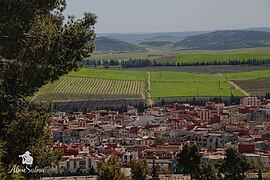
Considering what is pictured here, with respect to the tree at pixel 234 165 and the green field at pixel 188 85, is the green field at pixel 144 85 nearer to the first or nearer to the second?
the green field at pixel 188 85

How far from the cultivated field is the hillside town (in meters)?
9.60

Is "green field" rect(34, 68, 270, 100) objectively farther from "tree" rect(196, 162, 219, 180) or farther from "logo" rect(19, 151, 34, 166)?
"logo" rect(19, 151, 34, 166)

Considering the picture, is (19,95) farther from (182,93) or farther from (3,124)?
(182,93)

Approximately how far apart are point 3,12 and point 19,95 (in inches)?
46.3

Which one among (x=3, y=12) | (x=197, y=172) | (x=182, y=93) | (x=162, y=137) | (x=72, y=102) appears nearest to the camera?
(x=3, y=12)

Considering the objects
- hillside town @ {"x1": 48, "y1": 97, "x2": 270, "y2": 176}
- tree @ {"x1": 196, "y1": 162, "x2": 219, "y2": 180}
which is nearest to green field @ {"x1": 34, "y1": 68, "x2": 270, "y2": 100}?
hillside town @ {"x1": 48, "y1": 97, "x2": 270, "y2": 176}

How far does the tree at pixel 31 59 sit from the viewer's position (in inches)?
248

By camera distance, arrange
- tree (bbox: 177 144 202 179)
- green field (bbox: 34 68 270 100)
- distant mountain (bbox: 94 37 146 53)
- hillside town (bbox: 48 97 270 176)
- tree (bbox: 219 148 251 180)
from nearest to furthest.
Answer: tree (bbox: 177 144 202 179)
tree (bbox: 219 148 251 180)
hillside town (bbox: 48 97 270 176)
green field (bbox: 34 68 270 100)
distant mountain (bbox: 94 37 146 53)

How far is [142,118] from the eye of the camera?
Answer: 1560 inches

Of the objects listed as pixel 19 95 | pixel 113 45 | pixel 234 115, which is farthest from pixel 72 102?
pixel 113 45

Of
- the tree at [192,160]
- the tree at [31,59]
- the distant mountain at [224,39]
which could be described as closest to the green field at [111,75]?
the tree at [192,160]

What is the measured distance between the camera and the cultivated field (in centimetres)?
5519

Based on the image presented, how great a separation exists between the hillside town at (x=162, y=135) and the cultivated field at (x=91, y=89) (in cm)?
960

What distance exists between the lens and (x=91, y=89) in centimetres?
6009
